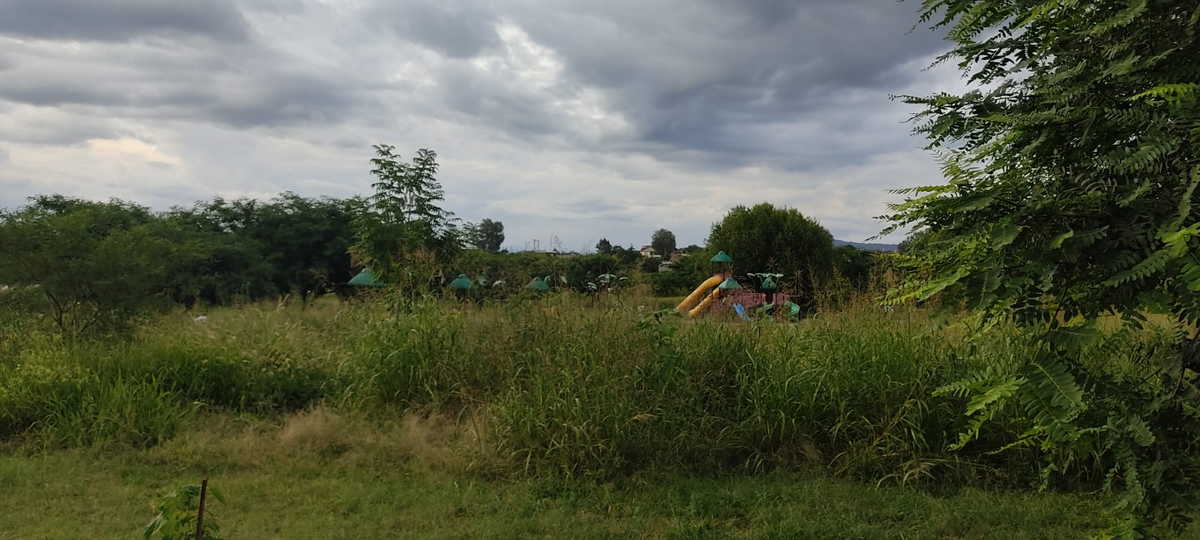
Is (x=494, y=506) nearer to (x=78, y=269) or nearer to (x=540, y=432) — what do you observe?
(x=540, y=432)

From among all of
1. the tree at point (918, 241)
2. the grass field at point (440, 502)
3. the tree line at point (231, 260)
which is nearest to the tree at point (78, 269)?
the tree line at point (231, 260)

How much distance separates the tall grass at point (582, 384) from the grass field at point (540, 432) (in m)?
0.02

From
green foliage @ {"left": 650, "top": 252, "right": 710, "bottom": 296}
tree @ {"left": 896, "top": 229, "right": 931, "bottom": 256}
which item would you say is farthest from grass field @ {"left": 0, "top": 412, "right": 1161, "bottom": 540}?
green foliage @ {"left": 650, "top": 252, "right": 710, "bottom": 296}

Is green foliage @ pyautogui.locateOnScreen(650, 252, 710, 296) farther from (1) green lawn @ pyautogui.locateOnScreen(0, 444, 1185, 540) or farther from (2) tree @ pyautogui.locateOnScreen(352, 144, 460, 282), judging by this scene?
(1) green lawn @ pyautogui.locateOnScreen(0, 444, 1185, 540)

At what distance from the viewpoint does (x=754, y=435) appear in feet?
16.7

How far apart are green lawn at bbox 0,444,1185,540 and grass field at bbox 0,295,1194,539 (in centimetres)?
2

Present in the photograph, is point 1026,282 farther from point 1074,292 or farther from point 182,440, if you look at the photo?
point 182,440

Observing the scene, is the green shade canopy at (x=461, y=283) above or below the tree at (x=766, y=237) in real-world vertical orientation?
below

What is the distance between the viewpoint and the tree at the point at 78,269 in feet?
22.2

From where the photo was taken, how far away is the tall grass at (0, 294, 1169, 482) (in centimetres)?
489

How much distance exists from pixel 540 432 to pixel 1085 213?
365 centimetres

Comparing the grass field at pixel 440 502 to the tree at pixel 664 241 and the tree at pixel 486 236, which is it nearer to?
the tree at pixel 486 236

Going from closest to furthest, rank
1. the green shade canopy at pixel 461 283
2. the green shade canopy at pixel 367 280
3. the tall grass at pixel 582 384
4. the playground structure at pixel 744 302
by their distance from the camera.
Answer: the tall grass at pixel 582 384, the playground structure at pixel 744 302, the green shade canopy at pixel 461 283, the green shade canopy at pixel 367 280

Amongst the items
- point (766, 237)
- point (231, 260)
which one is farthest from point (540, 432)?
point (766, 237)
